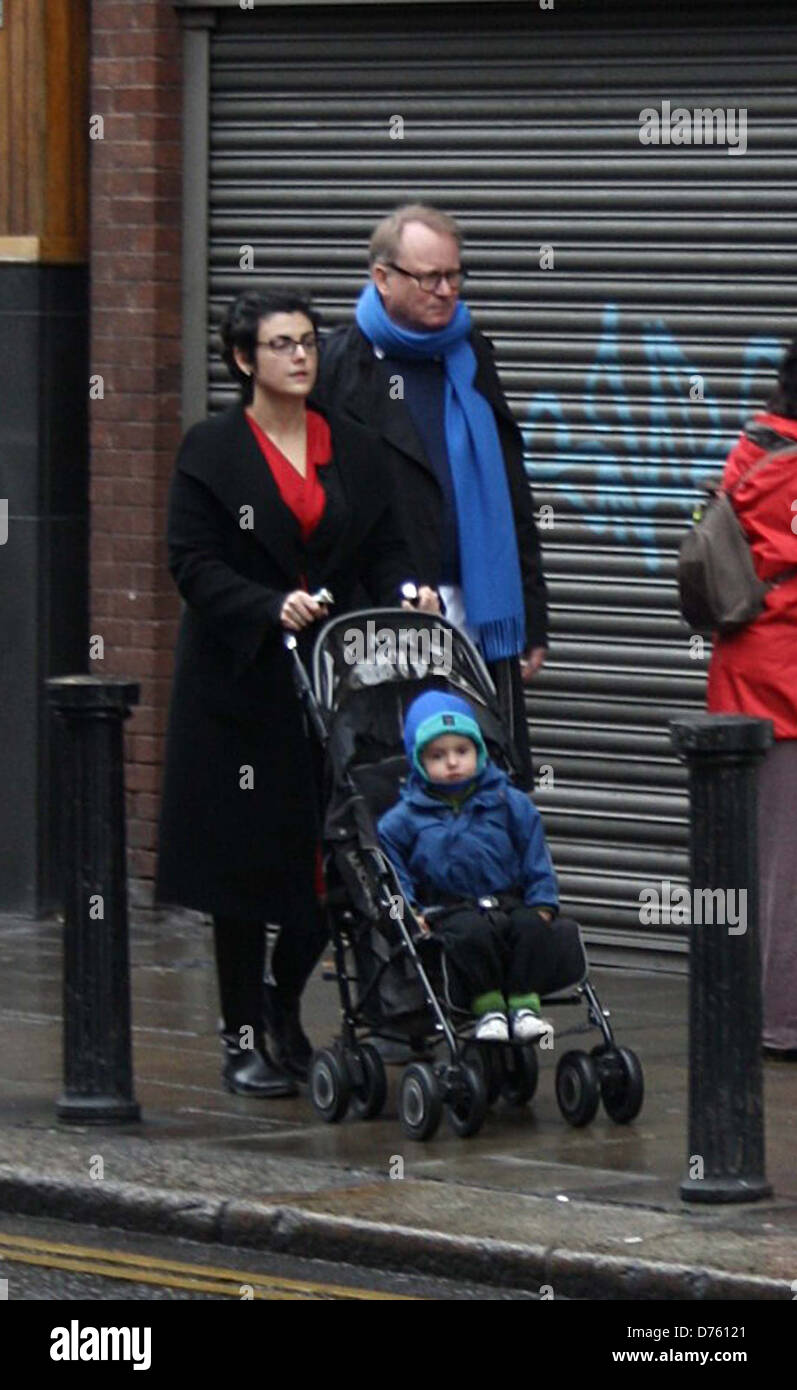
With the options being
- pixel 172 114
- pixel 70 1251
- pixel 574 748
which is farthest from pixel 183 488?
pixel 172 114

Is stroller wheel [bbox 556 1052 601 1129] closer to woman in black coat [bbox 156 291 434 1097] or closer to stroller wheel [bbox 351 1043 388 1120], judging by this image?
stroller wheel [bbox 351 1043 388 1120]

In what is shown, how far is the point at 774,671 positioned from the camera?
989cm

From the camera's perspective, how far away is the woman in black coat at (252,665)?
9180mm

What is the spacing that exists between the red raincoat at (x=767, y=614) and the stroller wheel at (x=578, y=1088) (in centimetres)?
147

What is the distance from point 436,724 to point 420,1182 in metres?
1.28

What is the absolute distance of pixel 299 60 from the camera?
12.5 meters

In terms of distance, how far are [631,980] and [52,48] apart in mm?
4130

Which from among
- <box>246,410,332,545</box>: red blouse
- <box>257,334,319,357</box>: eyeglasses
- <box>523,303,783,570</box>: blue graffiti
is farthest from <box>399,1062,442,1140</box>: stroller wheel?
<box>523,303,783,570</box>: blue graffiti

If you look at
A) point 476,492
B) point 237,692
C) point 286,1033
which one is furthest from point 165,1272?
point 476,492

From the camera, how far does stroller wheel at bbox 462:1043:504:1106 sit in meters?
8.66

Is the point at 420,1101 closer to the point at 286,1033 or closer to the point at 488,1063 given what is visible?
the point at 488,1063

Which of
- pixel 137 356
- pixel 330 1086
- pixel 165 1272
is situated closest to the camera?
pixel 165 1272

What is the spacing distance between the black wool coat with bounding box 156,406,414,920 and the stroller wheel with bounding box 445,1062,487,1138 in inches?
35.7
